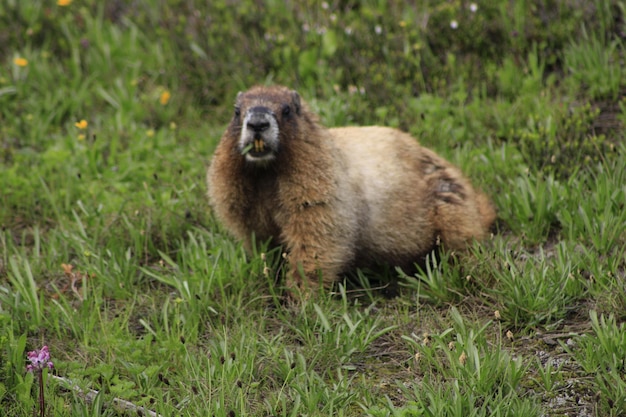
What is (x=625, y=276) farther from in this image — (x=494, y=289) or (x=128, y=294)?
(x=128, y=294)

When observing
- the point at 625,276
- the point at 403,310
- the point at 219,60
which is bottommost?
the point at 403,310

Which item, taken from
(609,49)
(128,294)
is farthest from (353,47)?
(128,294)

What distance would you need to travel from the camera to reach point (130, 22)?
780cm

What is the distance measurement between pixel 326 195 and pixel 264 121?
1.83ft

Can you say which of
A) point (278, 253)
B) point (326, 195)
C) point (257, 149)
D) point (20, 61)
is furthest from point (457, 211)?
point (20, 61)

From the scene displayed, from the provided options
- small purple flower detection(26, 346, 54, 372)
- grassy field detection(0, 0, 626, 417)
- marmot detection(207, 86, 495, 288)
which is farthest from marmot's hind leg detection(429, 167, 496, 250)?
small purple flower detection(26, 346, 54, 372)

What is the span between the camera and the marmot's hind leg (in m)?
5.28

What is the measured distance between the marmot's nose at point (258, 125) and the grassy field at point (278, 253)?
28.7 inches

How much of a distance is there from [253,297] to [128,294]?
0.74 meters

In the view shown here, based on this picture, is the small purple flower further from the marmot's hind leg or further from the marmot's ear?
the marmot's hind leg

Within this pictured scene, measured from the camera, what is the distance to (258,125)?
4742mm

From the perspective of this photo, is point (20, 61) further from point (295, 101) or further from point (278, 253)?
point (278, 253)

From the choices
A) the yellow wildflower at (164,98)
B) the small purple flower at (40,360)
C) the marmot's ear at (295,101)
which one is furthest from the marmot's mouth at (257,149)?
the yellow wildflower at (164,98)

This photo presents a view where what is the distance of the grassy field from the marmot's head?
61cm
